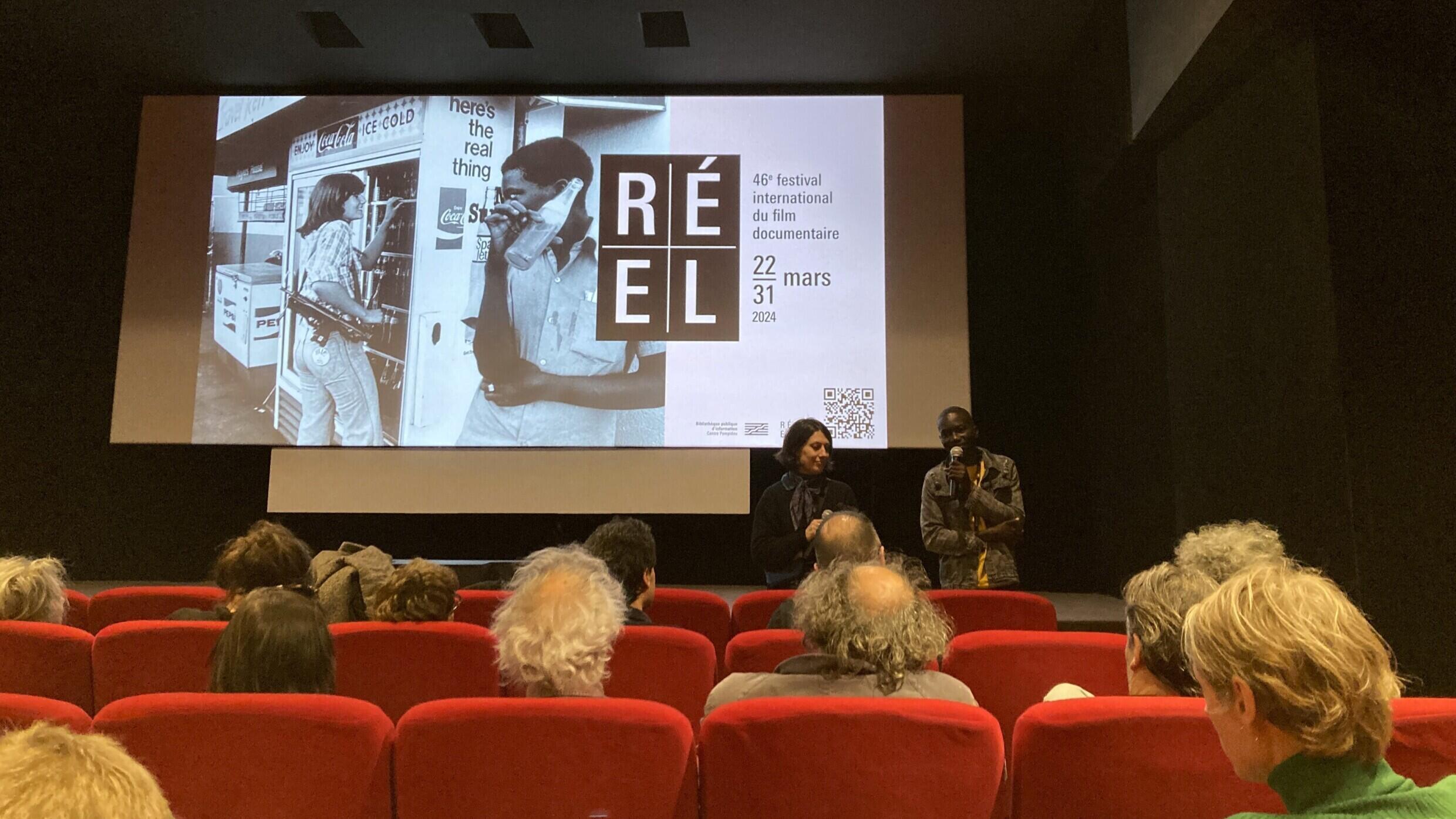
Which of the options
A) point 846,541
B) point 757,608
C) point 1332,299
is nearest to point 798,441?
point 757,608

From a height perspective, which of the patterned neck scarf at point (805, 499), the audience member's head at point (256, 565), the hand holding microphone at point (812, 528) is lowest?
the audience member's head at point (256, 565)

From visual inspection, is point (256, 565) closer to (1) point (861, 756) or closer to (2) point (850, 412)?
(1) point (861, 756)

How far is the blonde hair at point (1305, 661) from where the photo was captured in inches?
36.8

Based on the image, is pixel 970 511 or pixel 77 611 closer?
pixel 77 611

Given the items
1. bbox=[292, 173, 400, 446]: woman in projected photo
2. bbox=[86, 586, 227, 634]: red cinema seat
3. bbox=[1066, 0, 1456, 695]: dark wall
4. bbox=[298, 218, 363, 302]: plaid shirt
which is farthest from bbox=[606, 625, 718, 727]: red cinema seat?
bbox=[298, 218, 363, 302]: plaid shirt

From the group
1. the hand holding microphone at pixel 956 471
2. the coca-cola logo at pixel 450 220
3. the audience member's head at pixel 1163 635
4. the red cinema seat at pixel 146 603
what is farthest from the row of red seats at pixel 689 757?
the coca-cola logo at pixel 450 220

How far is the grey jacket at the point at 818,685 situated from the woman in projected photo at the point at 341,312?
15.5 ft

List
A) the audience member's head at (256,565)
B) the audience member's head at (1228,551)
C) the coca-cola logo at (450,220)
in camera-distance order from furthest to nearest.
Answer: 1. the coca-cola logo at (450,220)
2. the audience member's head at (256,565)
3. the audience member's head at (1228,551)

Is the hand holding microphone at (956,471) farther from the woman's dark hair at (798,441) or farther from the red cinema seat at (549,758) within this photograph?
the red cinema seat at (549,758)

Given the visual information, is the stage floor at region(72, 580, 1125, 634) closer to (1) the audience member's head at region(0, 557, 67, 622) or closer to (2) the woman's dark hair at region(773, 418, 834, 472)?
(2) the woman's dark hair at region(773, 418, 834, 472)

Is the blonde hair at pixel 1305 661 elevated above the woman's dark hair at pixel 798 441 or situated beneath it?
situated beneath

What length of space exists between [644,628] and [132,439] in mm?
5394

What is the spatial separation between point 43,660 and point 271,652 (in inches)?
29.6

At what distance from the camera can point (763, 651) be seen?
209 centimetres
